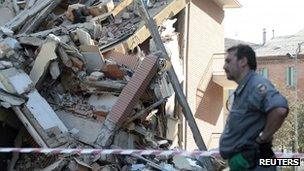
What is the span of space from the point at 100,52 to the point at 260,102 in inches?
294

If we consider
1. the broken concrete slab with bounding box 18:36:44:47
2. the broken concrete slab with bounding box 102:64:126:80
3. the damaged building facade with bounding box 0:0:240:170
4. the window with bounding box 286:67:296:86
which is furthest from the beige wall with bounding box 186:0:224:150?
the window with bounding box 286:67:296:86

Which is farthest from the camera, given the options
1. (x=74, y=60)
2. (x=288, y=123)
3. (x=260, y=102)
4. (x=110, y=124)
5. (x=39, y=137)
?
(x=288, y=123)

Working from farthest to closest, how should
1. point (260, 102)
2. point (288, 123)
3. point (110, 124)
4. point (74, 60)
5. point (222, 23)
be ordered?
point (288, 123) → point (222, 23) → point (74, 60) → point (110, 124) → point (260, 102)

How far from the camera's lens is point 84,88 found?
10.5m

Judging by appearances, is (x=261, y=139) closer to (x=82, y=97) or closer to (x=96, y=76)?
(x=96, y=76)

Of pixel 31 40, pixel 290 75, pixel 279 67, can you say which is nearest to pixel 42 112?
pixel 31 40

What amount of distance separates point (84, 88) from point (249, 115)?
22.8 ft

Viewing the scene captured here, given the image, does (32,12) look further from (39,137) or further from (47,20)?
(39,137)

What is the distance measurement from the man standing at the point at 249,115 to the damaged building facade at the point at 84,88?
18.4 ft

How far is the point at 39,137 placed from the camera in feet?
30.0

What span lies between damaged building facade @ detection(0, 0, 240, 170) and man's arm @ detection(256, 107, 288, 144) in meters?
5.85

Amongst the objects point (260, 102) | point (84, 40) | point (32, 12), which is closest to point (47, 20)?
point (32, 12)

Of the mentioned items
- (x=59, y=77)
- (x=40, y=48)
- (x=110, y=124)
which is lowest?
(x=110, y=124)

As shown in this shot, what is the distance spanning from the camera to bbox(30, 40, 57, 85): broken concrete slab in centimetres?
991
